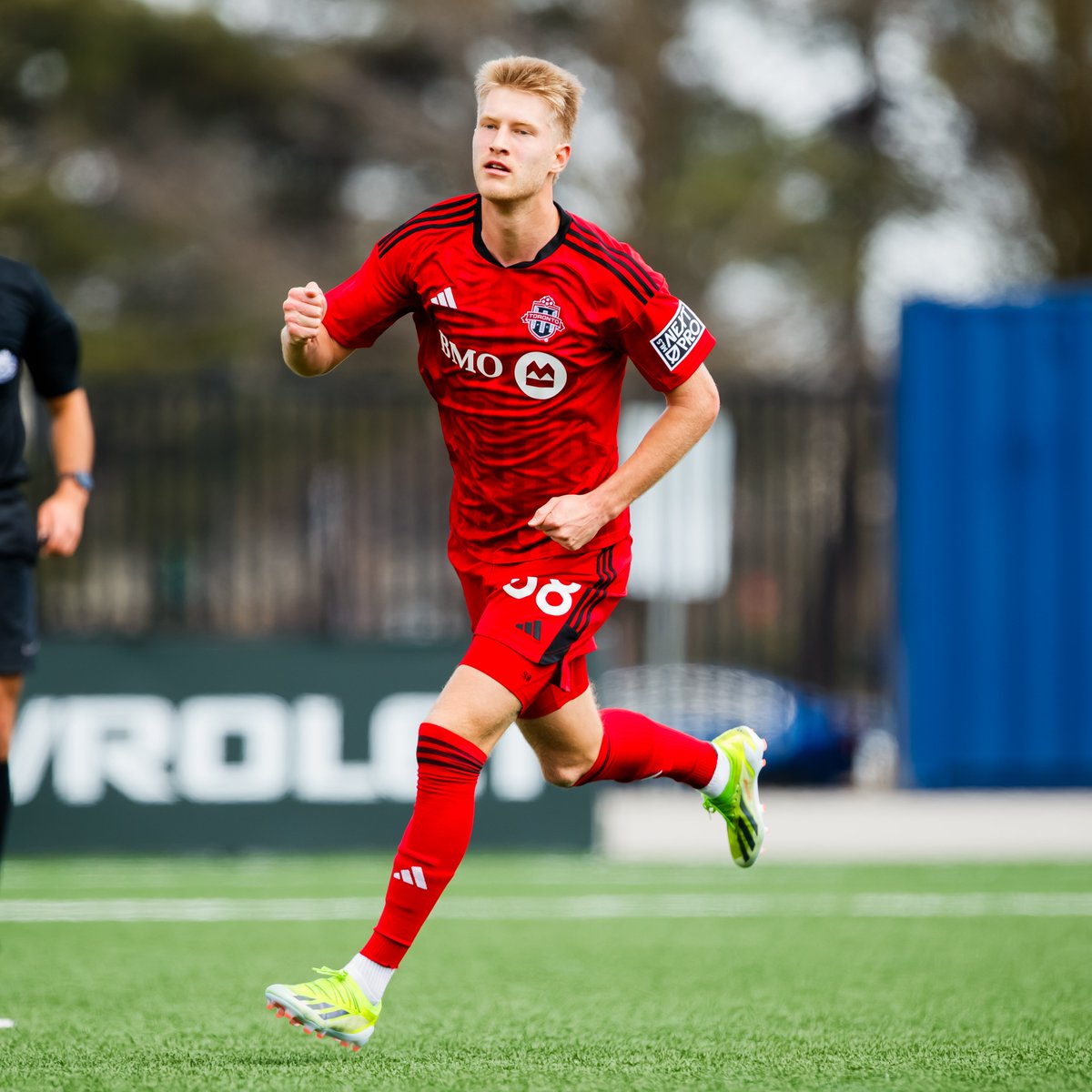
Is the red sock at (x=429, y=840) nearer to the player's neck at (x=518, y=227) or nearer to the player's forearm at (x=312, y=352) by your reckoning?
the player's forearm at (x=312, y=352)

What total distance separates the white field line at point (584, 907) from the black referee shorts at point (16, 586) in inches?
71.2

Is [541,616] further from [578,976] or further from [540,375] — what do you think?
[578,976]

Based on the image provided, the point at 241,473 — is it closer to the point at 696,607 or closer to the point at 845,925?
the point at 696,607

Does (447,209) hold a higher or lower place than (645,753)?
higher

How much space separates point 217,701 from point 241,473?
6.94 m

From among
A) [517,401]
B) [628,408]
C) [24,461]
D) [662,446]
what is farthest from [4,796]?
[628,408]

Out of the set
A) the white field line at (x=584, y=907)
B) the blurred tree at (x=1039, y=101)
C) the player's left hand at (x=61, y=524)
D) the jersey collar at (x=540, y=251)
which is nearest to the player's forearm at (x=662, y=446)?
the jersey collar at (x=540, y=251)

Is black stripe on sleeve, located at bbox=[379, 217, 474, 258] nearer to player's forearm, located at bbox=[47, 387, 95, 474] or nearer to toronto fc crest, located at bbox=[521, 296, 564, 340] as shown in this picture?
toronto fc crest, located at bbox=[521, 296, 564, 340]

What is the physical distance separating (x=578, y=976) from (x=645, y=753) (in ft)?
3.19

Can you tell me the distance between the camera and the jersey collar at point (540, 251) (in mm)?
4055

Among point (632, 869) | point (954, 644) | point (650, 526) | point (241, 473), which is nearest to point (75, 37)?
point (241, 473)

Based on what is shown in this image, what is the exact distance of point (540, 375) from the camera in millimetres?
4086

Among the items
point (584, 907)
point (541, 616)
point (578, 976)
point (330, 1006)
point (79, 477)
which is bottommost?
point (584, 907)

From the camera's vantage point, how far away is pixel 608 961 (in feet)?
17.8
